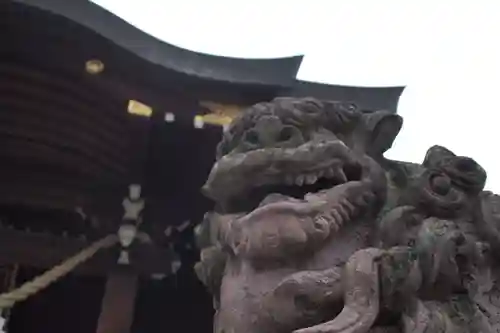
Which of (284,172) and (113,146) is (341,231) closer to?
(284,172)

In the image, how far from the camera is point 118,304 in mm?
3459

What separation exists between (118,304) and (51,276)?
1.33ft

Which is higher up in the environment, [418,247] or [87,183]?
[87,183]

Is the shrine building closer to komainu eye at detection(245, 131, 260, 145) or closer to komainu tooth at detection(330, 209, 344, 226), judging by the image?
komainu eye at detection(245, 131, 260, 145)

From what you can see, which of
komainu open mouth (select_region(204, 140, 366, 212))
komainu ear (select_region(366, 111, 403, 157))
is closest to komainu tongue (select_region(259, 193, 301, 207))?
komainu open mouth (select_region(204, 140, 366, 212))

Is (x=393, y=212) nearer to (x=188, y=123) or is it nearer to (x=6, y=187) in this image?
(x=188, y=123)

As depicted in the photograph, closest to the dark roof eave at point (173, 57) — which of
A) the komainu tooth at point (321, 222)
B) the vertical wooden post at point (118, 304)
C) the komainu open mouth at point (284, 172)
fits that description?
the vertical wooden post at point (118, 304)

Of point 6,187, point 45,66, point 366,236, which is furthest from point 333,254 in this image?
point 6,187

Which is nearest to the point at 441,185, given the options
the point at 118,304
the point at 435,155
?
the point at 435,155

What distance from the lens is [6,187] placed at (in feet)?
11.9

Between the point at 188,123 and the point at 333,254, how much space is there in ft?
7.16

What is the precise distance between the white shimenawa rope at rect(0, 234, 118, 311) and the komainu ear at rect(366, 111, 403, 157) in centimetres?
224

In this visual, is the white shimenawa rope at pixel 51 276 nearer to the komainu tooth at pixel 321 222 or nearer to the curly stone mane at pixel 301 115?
the curly stone mane at pixel 301 115

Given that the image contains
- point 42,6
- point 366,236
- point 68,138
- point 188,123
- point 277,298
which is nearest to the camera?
point 277,298
